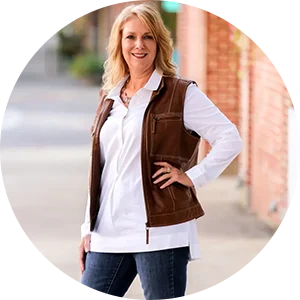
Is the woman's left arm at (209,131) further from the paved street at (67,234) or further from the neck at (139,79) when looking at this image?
the paved street at (67,234)

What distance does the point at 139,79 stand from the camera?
3.10 metres

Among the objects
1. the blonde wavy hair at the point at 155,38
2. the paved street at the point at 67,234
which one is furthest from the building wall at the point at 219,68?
the blonde wavy hair at the point at 155,38

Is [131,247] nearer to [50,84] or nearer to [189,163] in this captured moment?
[189,163]

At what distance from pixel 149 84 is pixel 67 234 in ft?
13.1

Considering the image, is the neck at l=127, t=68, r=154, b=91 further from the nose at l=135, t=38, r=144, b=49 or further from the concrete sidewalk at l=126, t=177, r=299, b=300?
the concrete sidewalk at l=126, t=177, r=299, b=300

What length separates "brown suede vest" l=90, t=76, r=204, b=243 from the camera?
295cm

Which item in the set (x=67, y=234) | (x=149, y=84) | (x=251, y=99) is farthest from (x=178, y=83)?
(x=251, y=99)

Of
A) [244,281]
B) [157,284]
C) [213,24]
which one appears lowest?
[244,281]

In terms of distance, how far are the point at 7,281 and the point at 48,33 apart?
1.55 meters

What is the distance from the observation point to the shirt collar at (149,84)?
9.88ft

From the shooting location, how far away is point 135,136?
295 centimetres

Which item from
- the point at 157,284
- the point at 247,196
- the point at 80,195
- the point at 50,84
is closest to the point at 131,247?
the point at 157,284

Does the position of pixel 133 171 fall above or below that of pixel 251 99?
below

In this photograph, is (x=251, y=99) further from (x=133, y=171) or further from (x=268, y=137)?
(x=133, y=171)
